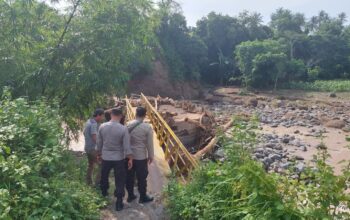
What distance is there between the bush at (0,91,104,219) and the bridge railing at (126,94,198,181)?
9.61 ft

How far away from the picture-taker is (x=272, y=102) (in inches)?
1486

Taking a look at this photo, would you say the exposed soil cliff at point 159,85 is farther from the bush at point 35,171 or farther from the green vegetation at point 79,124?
the bush at point 35,171

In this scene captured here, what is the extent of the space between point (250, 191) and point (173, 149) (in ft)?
16.7

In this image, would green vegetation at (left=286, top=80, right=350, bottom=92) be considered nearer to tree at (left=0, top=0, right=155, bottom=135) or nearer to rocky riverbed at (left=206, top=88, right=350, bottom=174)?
rocky riverbed at (left=206, top=88, right=350, bottom=174)

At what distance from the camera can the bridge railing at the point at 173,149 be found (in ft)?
27.8

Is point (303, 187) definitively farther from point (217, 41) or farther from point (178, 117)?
point (217, 41)

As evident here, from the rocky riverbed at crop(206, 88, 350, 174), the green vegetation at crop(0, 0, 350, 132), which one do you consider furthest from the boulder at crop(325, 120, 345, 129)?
the green vegetation at crop(0, 0, 350, 132)

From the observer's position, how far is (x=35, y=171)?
14.3 feet

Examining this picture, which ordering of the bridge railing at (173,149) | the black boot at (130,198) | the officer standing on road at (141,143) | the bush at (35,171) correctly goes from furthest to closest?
the bridge railing at (173,149), the black boot at (130,198), the officer standing on road at (141,143), the bush at (35,171)

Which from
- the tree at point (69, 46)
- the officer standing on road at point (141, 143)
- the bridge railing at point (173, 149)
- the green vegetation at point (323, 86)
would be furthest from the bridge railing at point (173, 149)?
the green vegetation at point (323, 86)

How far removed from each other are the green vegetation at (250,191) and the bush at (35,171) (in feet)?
4.82

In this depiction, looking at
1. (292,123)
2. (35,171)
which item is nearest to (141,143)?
(35,171)

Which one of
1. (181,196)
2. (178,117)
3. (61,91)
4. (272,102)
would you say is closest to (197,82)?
(272,102)

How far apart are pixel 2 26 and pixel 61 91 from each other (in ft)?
6.16
